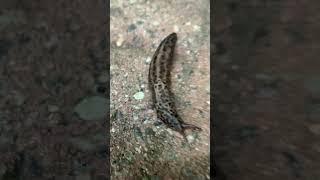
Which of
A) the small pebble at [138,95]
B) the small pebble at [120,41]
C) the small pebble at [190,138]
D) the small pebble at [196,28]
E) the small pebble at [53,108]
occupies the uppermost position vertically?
the small pebble at [196,28]

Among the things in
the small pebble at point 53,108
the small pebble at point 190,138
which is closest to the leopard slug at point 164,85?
the small pebble at point 190,138

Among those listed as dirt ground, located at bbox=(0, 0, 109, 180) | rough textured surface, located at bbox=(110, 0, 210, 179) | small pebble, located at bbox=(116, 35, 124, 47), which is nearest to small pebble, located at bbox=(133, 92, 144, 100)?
rough textured surface, located at bbox=(110, 0, 210, 179)

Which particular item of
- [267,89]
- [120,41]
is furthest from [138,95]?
[267,89]

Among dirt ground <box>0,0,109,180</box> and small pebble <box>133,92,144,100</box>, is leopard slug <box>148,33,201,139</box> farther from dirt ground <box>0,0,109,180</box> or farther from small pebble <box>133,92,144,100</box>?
dirt ground <box>0,0,109,180</box>

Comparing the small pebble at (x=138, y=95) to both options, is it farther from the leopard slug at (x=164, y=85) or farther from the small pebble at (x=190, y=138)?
the small pebble at (x=190, y=138)

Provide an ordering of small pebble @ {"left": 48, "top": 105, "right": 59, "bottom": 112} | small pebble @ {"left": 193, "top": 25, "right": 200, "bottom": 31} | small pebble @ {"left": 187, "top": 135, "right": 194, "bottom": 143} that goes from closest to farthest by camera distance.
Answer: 1. small pebble @ {"left": 187, "top": 135, "right": 194, "bottom": 143}
2. small pebble @ {"left": 48, "top": 105, "right": 59, "bottom": 112}
3. small pebble @ {"left": 193, "top": 25, "right": 200, "bottom": 31}

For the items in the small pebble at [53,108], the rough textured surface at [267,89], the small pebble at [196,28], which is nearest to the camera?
the rough textured surface at [267,89]
